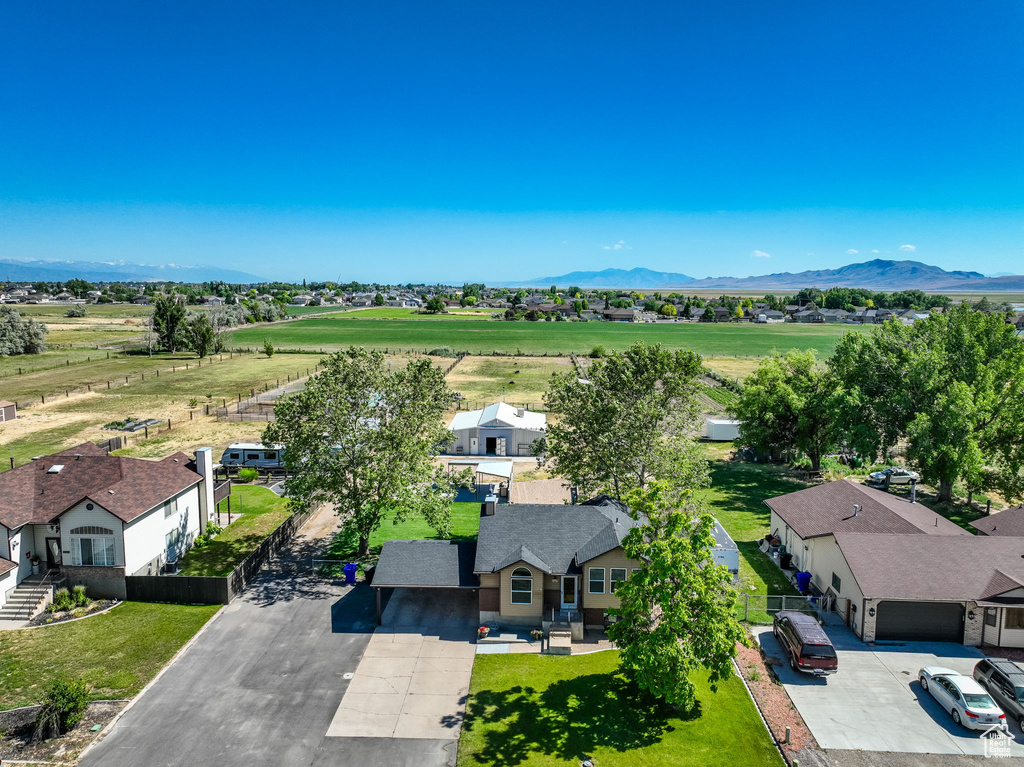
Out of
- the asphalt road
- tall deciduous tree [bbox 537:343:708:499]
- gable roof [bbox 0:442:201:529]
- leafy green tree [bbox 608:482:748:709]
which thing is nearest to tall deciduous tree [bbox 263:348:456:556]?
the asphalt road

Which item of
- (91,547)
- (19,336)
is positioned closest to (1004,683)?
(91,547)

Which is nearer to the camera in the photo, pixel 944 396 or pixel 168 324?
pixel 944 396

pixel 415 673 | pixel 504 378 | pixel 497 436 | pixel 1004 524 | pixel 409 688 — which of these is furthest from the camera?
pixel 504 378

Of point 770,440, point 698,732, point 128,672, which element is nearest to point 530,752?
point 698,732

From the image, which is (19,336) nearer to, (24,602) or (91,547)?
(91,547)

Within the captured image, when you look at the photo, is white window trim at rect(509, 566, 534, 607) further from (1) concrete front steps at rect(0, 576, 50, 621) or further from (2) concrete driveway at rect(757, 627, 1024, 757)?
(1) concrete front steps at rect(0, 576, 50, 621)

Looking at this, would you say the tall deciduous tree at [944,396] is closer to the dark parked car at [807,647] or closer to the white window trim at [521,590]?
the dark parked car at [807,647]

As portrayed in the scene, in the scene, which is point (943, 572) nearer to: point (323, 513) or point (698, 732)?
point (698, 732)
